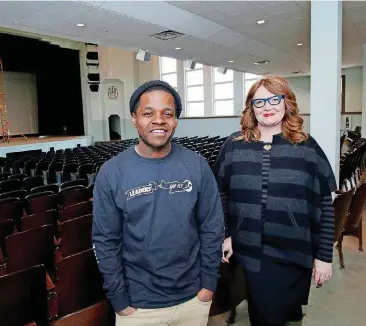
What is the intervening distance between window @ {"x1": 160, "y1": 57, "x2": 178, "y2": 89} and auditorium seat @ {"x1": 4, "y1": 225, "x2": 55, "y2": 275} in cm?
1732

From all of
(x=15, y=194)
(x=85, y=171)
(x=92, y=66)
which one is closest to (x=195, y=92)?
(x=92, y=66)

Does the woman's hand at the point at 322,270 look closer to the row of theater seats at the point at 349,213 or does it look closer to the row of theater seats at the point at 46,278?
the row of theater seats at the point at 46,278

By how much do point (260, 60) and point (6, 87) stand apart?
12387 millimetres

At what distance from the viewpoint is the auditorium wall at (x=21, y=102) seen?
16.9 meters

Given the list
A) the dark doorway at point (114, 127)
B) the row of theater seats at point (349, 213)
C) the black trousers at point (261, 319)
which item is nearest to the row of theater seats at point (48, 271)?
the black trousers at point (261, 319)

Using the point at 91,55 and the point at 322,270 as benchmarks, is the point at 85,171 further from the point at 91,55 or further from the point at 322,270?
the point at 91,55

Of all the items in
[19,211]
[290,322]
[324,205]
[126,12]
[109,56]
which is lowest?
[290,322]

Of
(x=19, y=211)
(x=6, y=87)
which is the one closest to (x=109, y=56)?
(x=6, y=87)

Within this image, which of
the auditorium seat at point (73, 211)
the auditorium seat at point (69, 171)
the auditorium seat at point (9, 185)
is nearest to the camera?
the auditorium seat at point (73, 211)

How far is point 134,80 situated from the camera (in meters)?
17.8

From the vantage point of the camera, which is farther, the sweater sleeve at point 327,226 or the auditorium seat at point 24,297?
the sweater sleeve at point 327,226

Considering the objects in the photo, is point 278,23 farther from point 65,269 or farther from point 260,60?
point 65,269

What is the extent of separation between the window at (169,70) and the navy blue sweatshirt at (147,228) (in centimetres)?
1812

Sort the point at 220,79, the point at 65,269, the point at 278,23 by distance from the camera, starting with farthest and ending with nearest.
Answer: the point at 220,79 → the point at 278,23 → the point at 65,269
